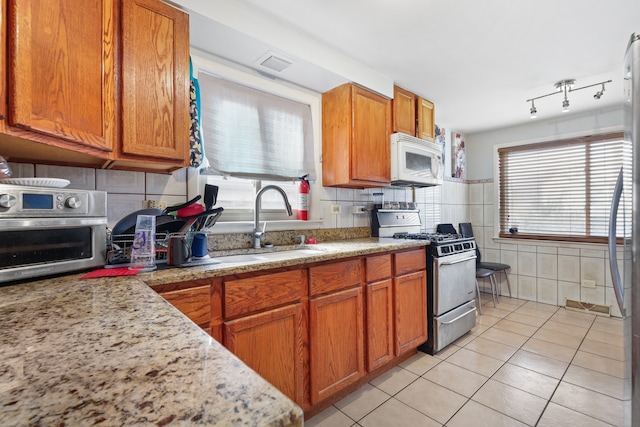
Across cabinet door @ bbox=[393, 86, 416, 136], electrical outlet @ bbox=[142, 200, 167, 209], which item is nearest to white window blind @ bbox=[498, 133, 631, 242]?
cabinet door @ bbox=[393, 86, 416, 136]

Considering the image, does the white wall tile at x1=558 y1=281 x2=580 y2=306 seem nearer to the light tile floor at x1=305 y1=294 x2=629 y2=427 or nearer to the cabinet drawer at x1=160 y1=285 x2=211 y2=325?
the light tile floor at x1=305 y1=294 x2=629 y2=427

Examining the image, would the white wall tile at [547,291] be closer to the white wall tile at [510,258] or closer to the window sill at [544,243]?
the white wall tile at [510,258]

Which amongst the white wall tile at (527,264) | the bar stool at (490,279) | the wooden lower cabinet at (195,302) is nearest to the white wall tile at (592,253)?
the white wall tile at (527,264)

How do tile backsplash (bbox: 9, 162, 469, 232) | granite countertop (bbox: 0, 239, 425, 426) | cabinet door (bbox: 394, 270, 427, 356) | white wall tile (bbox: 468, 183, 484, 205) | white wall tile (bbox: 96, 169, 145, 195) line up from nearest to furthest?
granite countertop (bbox: 0, 239, 425, 426), tile backsplash (bbox: 9, 162, 469, 232), white wall tile (bbox: 96, 169, 145, 195), cabinet door (bbox: 394, 270, 427, 356), white wall tile (bbox: 468, 183, 484, 205)

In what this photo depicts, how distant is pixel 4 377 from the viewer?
0.43m

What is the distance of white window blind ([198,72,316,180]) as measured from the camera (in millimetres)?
1990

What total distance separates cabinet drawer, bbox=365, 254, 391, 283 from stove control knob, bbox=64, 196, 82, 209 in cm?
155

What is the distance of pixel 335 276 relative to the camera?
1.79 m

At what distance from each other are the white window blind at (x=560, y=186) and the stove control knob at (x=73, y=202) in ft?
14.5

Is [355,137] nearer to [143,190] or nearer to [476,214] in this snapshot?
[143,190]

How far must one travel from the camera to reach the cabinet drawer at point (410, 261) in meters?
2.21

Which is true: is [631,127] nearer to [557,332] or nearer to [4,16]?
[4,16]

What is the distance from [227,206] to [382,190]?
162 centimetres

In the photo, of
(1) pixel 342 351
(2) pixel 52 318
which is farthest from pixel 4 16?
(1) pixel 342 351
